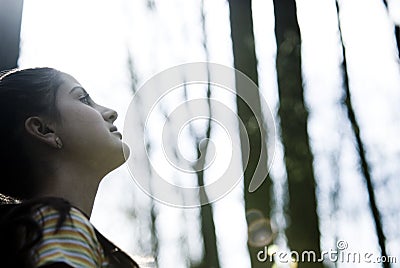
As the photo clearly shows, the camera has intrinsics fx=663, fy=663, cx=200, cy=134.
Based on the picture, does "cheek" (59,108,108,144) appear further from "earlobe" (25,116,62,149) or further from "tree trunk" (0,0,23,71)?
"tree trunk" (0,0,23,71)

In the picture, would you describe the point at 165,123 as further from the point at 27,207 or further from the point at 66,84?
the point at 27,207

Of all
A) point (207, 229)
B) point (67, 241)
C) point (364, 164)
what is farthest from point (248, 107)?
point (67, 241)

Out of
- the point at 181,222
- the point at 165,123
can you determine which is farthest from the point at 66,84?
the point at 181,222

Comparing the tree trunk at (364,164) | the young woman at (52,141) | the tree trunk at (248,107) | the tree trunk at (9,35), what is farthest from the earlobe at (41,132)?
the tree trunk at (364,164)

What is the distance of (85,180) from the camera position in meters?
1.16

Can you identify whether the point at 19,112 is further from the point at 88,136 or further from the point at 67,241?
the point at 67,241

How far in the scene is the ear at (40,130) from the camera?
3.82 feet

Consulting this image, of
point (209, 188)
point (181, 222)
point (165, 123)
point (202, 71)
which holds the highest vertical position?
point (202, 71)

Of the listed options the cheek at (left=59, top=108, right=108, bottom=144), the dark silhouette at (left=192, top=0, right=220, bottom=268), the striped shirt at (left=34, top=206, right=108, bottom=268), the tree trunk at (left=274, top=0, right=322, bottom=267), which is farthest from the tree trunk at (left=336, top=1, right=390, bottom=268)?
the striped shirt at (left=34, top=206, right=108, bottom=268)

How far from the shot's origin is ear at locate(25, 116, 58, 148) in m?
1.16

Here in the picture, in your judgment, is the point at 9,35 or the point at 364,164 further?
the point at 364,164

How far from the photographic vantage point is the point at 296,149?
3.67 meters

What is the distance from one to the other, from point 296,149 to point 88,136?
2.60 metres

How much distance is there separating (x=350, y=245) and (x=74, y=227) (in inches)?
132
